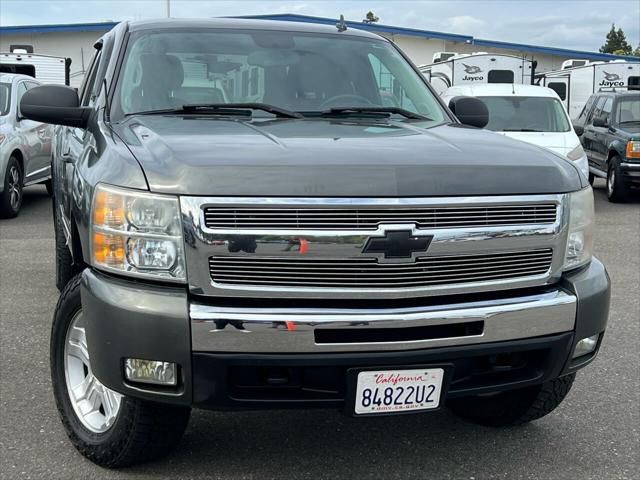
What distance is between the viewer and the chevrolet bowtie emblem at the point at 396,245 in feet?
9.11

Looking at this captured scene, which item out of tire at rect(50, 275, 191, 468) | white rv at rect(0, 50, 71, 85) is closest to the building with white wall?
white rv at rect(0, 50, 71, 85)

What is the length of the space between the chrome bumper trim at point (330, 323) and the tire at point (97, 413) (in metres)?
0.57

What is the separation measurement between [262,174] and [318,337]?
577mm

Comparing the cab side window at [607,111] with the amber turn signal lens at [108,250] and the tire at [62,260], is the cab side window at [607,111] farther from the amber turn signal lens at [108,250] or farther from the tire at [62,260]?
the amber turn signal lens at [108,250]

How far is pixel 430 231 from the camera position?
9.32 feet

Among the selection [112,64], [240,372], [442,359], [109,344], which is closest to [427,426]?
[442,359]

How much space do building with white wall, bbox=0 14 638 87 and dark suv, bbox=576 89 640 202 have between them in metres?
19.2

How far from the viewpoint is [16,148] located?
10430mm

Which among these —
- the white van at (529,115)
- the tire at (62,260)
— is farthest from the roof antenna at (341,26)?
the white van at (529,115)

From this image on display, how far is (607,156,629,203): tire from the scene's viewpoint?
500 inches

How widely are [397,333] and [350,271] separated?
27cm

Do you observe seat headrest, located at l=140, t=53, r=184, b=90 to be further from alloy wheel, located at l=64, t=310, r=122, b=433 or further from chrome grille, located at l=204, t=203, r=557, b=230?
chrome grille, located at l=204, t=203, r=557, b=230

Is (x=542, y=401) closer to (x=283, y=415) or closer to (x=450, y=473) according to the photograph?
(x=450, y=473)

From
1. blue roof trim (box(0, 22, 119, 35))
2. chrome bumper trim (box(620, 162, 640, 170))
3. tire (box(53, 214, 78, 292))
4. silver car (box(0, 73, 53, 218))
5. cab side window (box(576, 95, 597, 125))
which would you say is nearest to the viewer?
tire (box(53, 214, 78, 292))
